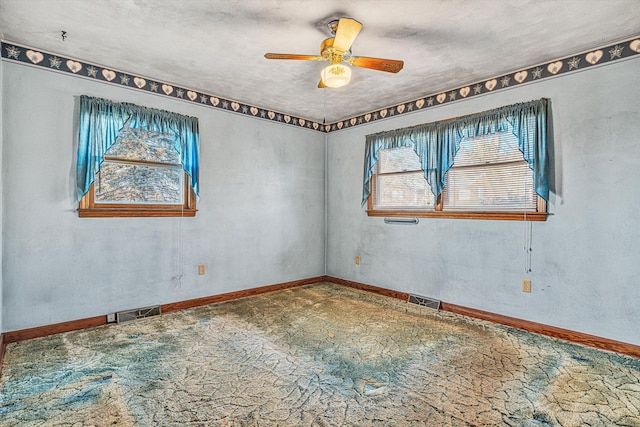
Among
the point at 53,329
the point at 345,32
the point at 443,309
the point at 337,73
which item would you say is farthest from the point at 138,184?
the point at 443,309

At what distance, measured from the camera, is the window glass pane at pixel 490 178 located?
135 inches

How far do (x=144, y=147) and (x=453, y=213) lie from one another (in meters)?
3.61

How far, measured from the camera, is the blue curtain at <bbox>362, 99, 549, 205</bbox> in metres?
3.23

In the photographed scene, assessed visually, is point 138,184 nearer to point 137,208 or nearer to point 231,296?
point 137,208

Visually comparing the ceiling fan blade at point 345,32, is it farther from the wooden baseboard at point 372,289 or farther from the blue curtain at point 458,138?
the wooden baseboard at point 372,289

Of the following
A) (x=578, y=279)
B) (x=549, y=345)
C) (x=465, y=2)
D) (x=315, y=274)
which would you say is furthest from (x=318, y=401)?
(x=315, y=274)

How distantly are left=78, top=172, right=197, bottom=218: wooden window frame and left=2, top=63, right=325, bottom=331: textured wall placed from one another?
0.22 ft

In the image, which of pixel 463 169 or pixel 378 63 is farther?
pixel 463 169

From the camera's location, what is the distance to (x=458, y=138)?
3.85 meters

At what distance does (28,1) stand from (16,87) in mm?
967

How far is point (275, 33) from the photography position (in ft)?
8.82

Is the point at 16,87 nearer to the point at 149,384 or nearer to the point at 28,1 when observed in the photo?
the point at 28,1

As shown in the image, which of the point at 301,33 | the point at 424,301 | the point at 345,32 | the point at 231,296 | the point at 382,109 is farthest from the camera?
the point at 382,109

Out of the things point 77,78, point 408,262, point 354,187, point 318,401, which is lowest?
point 318,401
